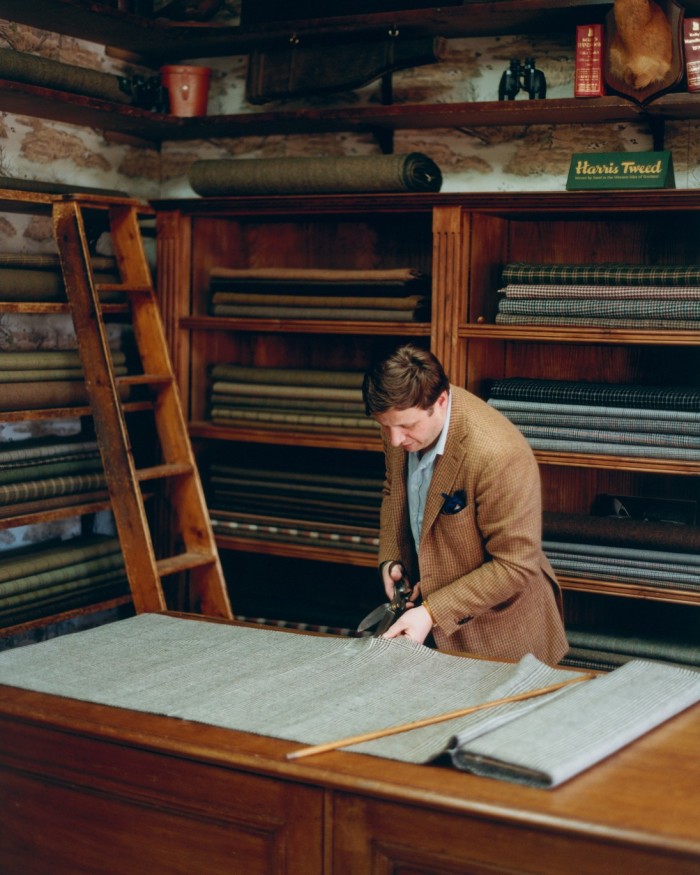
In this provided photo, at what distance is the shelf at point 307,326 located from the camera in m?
4.09

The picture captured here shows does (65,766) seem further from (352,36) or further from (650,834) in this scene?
(352,36)

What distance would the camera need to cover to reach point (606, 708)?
2135mm

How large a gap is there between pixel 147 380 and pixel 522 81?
5.77 ft

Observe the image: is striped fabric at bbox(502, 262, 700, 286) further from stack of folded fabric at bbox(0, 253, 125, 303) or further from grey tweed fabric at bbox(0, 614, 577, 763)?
grey tweed fabric at bbox(0, 614, 577, 763)

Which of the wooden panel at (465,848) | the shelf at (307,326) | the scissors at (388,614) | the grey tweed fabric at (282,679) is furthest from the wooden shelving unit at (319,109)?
the wooden panel at (465,848)

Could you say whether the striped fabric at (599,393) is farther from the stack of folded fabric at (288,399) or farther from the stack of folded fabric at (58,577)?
the stack of folded fabric at (58,577)

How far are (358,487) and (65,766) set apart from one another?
87.3 inches

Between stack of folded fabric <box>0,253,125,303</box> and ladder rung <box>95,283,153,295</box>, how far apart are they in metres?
0.14

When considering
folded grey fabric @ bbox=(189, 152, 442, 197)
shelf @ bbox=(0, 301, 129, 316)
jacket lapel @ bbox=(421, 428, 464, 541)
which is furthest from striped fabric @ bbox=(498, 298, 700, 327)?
shelf @ bbox=(0, 301, 129, 316)

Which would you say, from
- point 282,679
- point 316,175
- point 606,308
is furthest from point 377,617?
point 316,175

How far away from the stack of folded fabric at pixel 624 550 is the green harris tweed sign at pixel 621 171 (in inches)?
46.1

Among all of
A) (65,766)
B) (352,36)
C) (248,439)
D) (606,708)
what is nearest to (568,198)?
(352,36)

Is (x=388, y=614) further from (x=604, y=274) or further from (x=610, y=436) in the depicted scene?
(x=604, y=274)

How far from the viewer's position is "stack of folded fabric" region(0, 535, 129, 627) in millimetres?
3754
